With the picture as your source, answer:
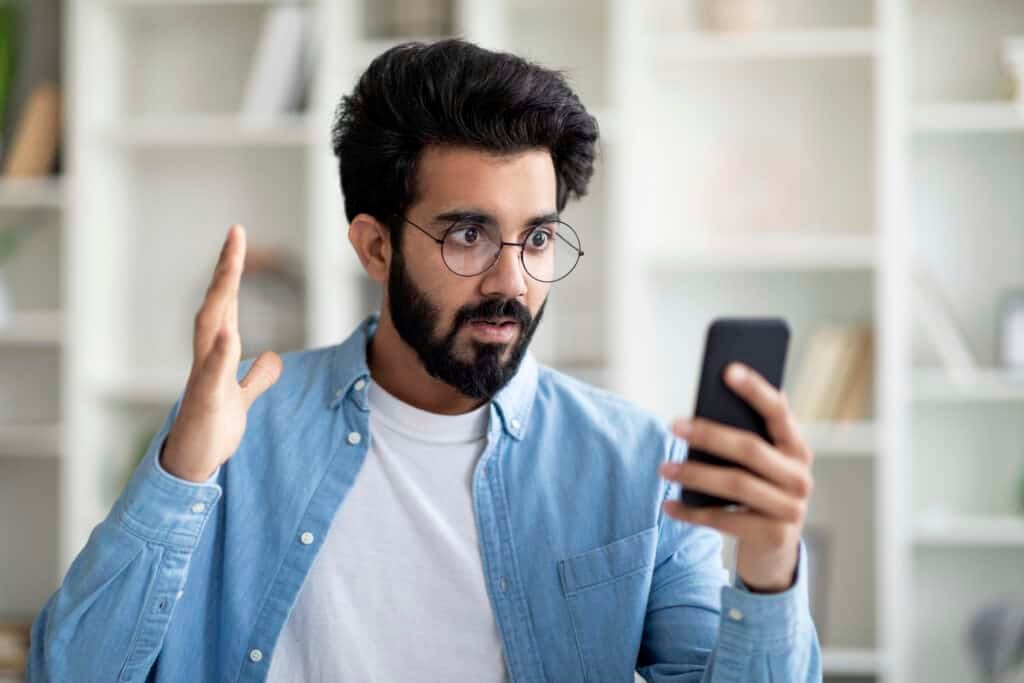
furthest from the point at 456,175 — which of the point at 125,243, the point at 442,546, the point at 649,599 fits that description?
the point at 125,243

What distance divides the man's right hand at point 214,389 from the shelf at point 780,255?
1.88m

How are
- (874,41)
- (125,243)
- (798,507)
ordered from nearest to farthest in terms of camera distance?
1. (798,507)
2. (874,41)
3. (125,243)

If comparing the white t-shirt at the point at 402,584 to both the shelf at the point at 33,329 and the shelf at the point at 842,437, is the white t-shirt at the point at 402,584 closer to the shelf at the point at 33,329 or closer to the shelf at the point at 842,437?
the shelf at the point at 842,437

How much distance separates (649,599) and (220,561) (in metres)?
0.52

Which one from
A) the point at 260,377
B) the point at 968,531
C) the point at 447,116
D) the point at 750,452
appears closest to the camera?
the point at 750,452

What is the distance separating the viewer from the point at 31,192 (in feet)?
10.3

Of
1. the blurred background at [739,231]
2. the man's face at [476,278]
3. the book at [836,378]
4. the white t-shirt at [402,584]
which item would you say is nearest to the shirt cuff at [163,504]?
the white t-shirt at [402,584]

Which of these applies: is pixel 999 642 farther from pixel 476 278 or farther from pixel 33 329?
pixel 33 329

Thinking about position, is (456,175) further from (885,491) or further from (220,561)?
(885,491)

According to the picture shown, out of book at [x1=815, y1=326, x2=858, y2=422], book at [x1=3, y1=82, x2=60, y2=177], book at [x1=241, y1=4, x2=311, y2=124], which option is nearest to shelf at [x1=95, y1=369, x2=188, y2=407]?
book at [x1=3, y1=82, x2=60, y2=177]

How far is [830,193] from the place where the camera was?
3115 mm

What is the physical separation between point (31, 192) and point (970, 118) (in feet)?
7.59

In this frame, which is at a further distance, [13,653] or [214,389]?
[13,653]

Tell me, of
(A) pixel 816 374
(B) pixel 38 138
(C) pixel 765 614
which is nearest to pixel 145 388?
(B) pixel 38 138
